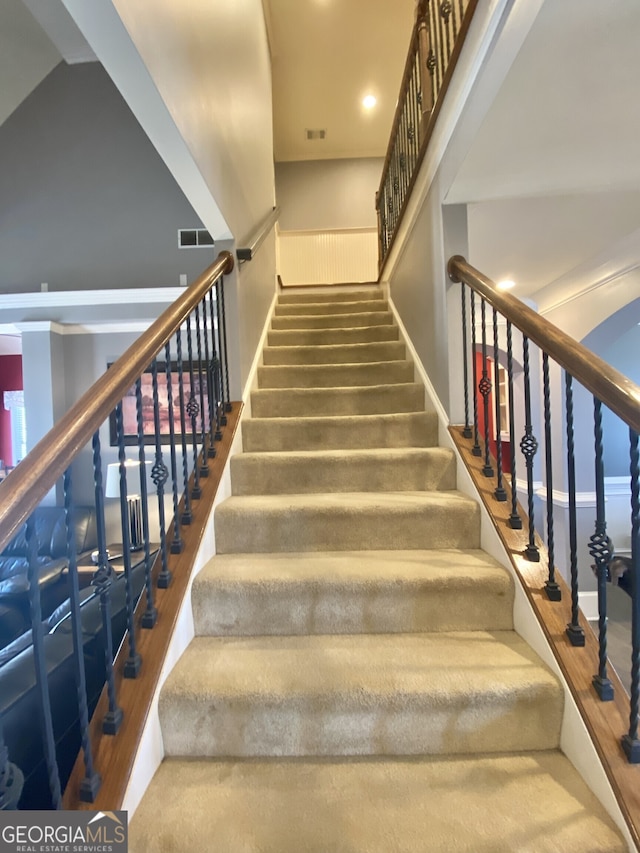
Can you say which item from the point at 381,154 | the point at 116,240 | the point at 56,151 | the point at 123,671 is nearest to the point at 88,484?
the point at 116,240

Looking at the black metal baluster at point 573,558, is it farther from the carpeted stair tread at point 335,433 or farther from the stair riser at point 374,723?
the carpeted stair tread at point 335,433

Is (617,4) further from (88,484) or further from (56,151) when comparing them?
(56,151)

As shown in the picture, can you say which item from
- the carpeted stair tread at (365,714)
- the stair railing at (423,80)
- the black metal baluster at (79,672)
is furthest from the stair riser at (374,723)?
the stair railing at (423,80)

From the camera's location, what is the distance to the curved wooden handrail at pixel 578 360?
1.01m

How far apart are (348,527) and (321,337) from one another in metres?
1.99

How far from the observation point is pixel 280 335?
339 centimetres

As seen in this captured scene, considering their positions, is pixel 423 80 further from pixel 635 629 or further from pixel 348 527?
pixel 635 629

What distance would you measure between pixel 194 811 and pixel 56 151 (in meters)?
5.96

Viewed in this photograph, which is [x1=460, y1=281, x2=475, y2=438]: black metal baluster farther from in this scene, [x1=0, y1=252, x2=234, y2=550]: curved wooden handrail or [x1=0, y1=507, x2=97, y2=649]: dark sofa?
[x1=0, y1=507, x2=97, y2=649]: dark sofa

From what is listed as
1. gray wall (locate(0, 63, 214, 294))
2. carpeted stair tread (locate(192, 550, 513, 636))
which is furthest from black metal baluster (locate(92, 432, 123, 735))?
gray wall (locate(0, 63, 214, 294))

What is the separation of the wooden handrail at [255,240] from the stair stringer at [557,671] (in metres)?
1.48

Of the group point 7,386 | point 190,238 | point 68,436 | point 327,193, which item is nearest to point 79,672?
point 68,436

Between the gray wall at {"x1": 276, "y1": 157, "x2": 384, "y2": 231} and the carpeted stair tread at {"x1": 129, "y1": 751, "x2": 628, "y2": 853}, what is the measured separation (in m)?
6.49

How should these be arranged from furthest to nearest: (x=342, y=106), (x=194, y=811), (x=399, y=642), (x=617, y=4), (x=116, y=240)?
1. (x=342, y=106)
2. (x=116, y=240)
3. (x=399, y=642)
4. (x=617, y=4)
5. (x=194, y=811)
